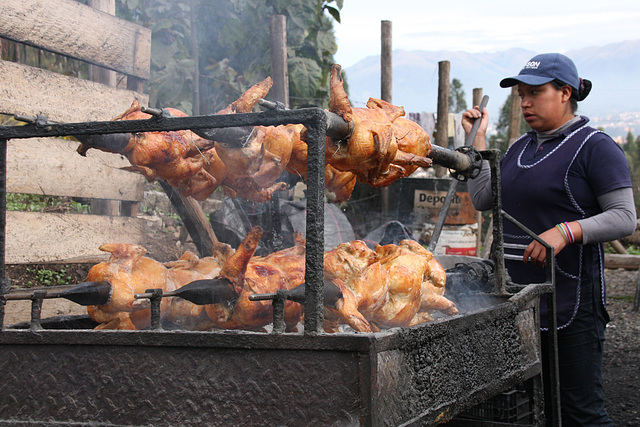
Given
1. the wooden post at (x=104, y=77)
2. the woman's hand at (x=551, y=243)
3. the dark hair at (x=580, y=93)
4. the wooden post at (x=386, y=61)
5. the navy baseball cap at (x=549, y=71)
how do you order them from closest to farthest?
the woman's hand at (x=551, y=243), the navy baseball cap at (x=549, y=71), the dark hair at (x=580, y=93), the wooden post at (x=104, y=77), the wooden post at (x=386, y=61)

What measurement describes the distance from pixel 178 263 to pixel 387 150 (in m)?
1.16

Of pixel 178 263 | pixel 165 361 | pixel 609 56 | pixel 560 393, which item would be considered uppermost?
pixel 609 56

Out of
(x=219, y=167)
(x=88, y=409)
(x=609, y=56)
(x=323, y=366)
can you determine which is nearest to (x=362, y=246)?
(x=219, y=167)

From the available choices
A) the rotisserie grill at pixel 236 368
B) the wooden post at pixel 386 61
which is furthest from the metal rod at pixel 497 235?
the wooden post at pixel 386 61

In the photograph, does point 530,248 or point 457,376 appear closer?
point 457,376

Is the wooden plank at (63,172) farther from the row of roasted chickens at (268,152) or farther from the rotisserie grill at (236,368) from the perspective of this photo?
the rotisserie grill at (236,368)

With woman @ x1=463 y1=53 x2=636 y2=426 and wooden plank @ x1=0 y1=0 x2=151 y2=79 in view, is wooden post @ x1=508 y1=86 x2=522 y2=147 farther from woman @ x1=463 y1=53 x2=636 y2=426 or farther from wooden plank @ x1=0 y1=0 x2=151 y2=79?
wooden plank @ x1=0 y1=0 x2=151 y2=79

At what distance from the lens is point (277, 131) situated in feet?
7.68

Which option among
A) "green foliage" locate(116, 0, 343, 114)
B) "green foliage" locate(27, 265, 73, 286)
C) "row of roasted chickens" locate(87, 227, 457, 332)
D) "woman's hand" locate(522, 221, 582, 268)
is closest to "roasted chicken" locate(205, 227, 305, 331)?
"row of roasted chickens" locate(87, 227, 457, 332)

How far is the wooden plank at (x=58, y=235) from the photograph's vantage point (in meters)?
3.51

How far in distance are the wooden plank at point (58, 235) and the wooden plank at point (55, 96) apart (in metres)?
0.70

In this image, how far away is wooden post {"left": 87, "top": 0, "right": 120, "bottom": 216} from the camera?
4109 millimetres

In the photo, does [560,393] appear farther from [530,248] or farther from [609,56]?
[609,56]

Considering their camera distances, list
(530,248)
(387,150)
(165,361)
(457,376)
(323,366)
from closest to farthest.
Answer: (323,366) → (165,361) → (457,376) → (387,150) → (530,248)
